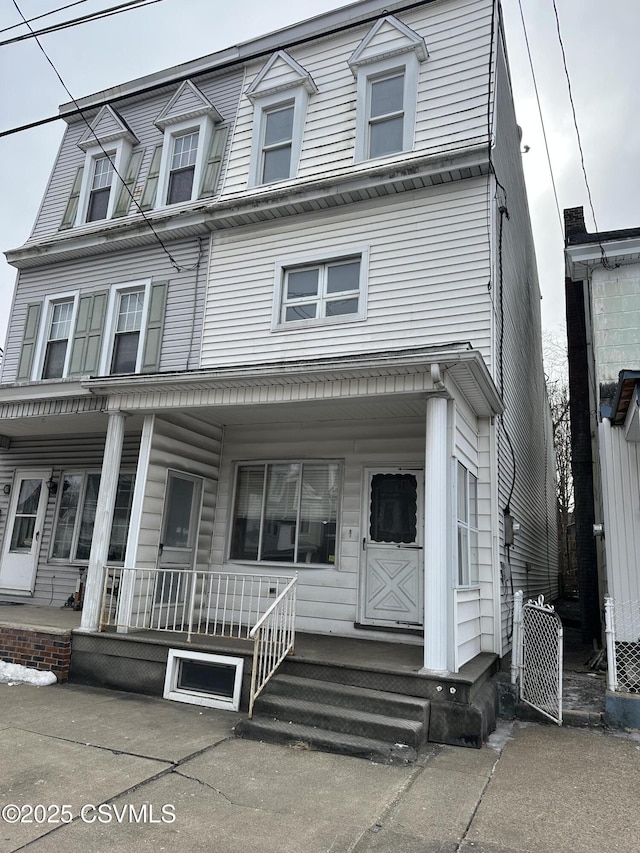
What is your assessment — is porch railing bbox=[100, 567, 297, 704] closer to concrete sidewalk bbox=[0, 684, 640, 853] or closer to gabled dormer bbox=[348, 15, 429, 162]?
concrete sidewalk bbox=[0, 684, 640, 853]

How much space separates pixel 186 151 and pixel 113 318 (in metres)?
3.16

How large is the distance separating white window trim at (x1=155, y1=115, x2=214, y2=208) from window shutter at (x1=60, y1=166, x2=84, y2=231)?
1782mm

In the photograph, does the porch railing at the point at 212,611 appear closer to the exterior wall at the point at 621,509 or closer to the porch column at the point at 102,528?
the porch column at the point at 102,528

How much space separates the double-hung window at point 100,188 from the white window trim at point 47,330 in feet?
4.85

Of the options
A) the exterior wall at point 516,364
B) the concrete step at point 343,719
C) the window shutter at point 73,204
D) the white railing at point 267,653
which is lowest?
the concrete step at point 343,719

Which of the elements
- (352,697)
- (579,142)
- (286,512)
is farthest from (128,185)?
(352,697)

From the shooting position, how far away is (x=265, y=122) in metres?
9.52

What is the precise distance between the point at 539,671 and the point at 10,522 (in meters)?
8.79

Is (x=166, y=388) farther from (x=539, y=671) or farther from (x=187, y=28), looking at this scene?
(x=539, y=671)

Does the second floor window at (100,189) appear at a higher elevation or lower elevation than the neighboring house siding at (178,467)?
higher

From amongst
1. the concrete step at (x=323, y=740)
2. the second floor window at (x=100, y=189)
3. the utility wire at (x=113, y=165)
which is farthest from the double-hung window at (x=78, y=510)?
the concrete step at (x=323, y=740)

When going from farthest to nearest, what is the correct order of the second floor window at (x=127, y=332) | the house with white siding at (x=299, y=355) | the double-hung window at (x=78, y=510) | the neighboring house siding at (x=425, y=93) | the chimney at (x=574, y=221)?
1. the chimney at (x=574, y=221)
2. the second floor window at (x=127, y=332)
3. the double-hung window at (x=78, y=510)
4. the neighboring house siding at (x=425, y=93)
5. the house with white siding at (x=299, y=355)

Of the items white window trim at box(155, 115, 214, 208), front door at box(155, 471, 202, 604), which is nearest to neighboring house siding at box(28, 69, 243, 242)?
white window trim at box(155, 115, 214, 208)

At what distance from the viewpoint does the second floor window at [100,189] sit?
34.6 ft
